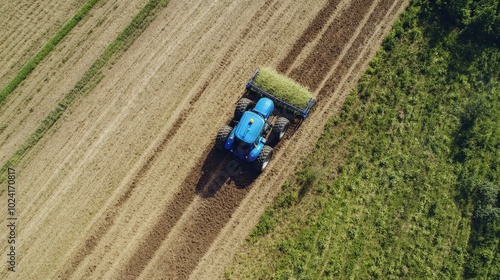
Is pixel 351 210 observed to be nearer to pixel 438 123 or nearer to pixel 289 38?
pixel 438 123

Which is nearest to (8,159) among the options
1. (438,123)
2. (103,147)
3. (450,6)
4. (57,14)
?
(103,147)

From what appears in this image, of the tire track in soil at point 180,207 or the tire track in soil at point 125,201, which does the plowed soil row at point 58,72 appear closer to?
the tire track in soil at point 125,201

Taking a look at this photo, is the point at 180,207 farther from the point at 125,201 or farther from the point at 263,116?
the point at 263,116

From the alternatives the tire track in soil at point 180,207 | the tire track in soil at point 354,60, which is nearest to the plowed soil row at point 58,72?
the tire track in soil at point 180,207

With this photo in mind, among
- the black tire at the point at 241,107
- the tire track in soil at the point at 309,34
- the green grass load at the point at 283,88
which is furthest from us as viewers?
the tire track in soil at the point at 309,34

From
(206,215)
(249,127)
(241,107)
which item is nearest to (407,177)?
(249,127)

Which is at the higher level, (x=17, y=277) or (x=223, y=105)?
(x=223, y=105)
